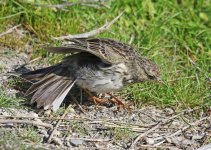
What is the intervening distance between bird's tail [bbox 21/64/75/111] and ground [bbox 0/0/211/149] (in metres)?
0.10

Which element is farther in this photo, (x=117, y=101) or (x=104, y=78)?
(x=117, y=101)

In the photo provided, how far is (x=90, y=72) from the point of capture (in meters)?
6.63

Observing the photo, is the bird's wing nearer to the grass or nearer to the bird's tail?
the bird's tail

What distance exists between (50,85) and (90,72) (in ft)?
1.42

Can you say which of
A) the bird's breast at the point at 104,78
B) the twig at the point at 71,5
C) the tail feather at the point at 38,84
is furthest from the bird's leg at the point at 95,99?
the twig at the point at 71,5

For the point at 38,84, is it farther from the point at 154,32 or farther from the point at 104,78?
the point at 154,32

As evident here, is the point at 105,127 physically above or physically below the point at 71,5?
below

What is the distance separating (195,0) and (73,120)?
3.24 m

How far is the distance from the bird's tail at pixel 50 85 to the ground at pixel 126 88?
3.7 inches

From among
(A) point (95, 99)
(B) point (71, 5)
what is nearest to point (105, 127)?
(A) point (95, 99)

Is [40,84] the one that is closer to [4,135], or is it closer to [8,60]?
[8,60]

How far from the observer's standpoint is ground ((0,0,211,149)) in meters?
6.09

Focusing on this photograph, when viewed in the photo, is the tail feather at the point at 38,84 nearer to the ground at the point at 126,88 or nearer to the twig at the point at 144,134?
the ground at the point at 126,88

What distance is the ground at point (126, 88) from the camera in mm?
6094
